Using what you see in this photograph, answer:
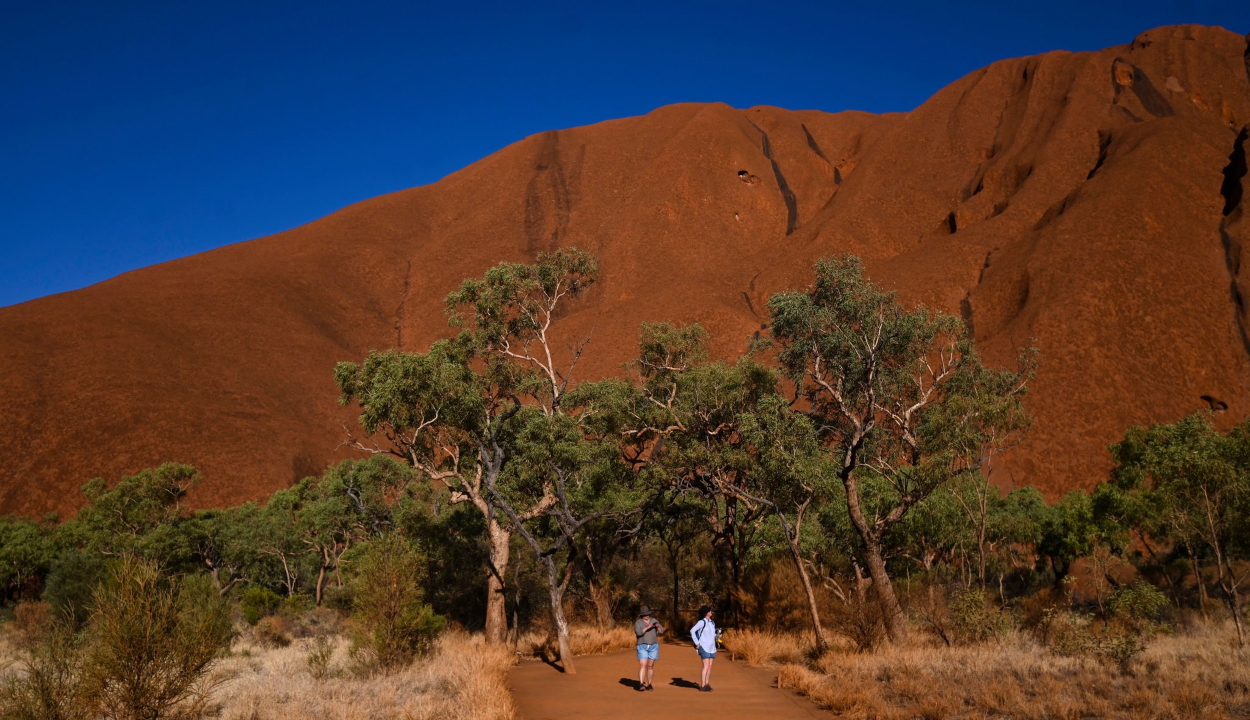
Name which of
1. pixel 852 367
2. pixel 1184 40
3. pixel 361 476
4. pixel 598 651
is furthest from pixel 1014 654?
pixel 1184 40

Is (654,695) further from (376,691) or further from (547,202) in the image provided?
(547,202)

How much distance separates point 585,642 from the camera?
64.2 feet

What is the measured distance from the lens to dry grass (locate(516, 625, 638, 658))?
18972 mm

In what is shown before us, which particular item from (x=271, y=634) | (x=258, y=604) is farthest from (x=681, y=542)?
(x=258, y=604)

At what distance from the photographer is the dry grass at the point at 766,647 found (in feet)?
56.3

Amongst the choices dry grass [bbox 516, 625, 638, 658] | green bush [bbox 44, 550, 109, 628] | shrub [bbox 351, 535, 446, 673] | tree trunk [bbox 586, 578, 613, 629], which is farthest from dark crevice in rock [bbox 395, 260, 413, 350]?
shrub [bbox 351, 535, 446, 673]

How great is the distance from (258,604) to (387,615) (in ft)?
52.0

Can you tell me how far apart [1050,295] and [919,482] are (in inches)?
1788

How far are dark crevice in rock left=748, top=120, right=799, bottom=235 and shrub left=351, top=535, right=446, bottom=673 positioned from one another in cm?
8838

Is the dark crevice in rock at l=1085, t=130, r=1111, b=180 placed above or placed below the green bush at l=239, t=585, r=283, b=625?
above

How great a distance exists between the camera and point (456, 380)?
750 inches

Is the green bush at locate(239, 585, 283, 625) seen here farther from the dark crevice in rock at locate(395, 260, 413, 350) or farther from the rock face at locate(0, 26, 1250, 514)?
the dark crevice in rock at locate(395, 260, 413, 350)

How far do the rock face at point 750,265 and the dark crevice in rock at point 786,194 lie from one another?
1.09 feet

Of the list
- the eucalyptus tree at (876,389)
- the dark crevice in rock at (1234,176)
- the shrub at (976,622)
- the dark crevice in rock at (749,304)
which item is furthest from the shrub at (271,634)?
→ the dark crevice in rock at (1234,176)
